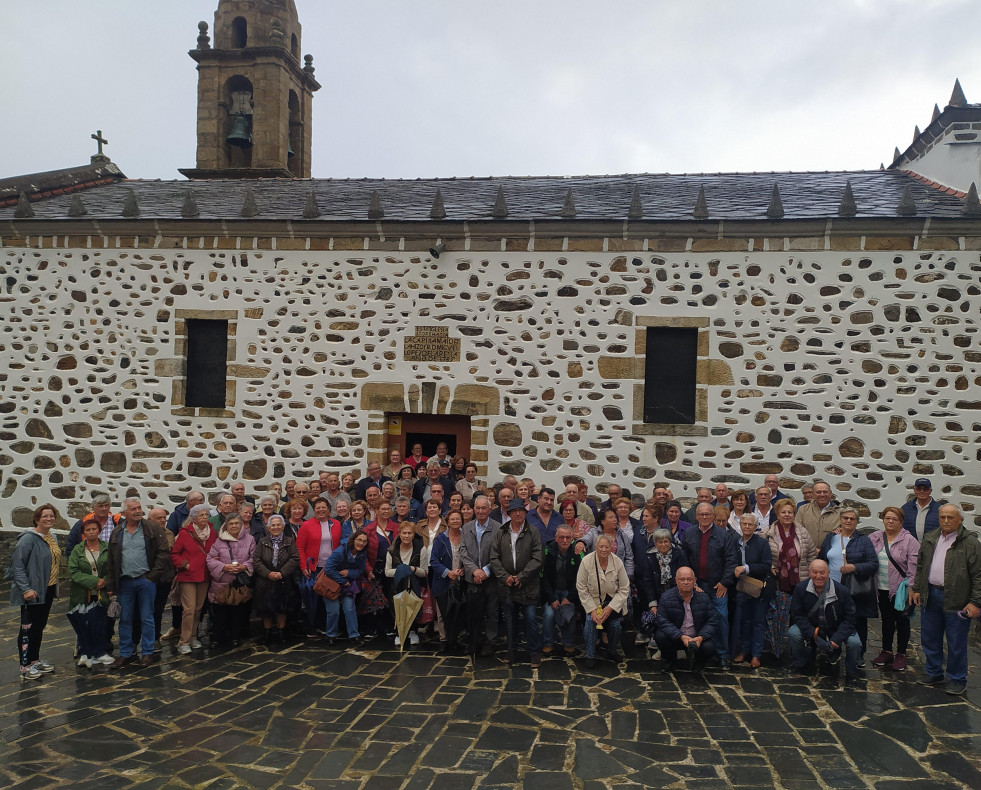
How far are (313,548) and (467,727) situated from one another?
273 cm

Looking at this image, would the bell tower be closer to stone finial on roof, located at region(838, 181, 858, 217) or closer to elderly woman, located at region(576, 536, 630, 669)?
stone finial on roof, located at region(838, 181, 858, 217)

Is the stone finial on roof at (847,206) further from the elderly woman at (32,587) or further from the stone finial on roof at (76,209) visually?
the stone finial on roof at (76,209)

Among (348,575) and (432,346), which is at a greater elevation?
(432,346)

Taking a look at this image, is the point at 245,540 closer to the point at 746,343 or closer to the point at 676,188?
the point at 746,343

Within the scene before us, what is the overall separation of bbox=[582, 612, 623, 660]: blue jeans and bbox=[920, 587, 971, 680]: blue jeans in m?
2.55

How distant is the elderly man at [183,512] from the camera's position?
7461 mm

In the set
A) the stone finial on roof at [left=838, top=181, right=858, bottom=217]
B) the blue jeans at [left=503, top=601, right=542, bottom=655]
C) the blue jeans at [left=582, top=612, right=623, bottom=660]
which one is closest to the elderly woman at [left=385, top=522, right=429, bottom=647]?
the blue jeans at [left=503, top=601, right=542, bottom=655]

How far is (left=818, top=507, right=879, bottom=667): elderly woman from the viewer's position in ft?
20.4

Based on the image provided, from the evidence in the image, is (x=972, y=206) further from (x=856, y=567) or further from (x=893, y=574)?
(x=856, y=567)

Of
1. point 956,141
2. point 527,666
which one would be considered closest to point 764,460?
point 527,666

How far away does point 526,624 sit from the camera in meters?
6.65

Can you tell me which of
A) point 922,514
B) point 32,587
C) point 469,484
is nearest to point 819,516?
point 922,514

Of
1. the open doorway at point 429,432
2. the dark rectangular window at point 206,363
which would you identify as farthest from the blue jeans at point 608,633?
the dark rectangular window at point 206,363

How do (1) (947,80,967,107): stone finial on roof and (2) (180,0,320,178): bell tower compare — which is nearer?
(1) (947,80,967,107): stone finial on roof
